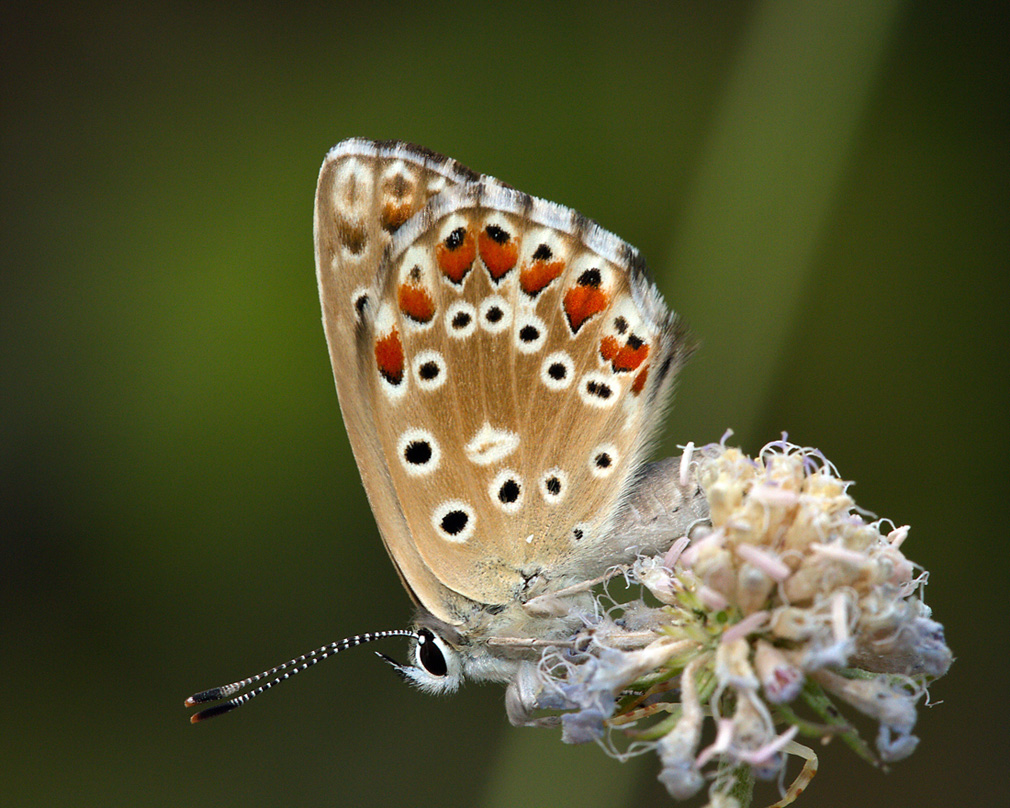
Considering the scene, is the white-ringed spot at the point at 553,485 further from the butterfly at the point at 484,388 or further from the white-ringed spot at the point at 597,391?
the white-ringed spot at the point at 597,391

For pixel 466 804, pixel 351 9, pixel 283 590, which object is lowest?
pixel 466 804

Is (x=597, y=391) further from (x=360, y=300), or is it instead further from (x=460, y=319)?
(x=360, y=300)

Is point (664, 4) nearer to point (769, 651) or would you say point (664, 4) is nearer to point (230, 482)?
point (230, 482)

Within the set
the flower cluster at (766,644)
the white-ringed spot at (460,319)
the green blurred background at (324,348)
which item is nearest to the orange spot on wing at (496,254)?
the white-ringed spot at (460,319)

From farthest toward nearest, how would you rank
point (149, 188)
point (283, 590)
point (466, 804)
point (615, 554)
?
point (149, 188) → point (283, 590) → point (466, 804) → point (615, 554)

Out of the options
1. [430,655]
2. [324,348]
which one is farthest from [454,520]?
[324,348]

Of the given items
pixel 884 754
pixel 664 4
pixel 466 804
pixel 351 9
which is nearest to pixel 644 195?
pixel 664 4
